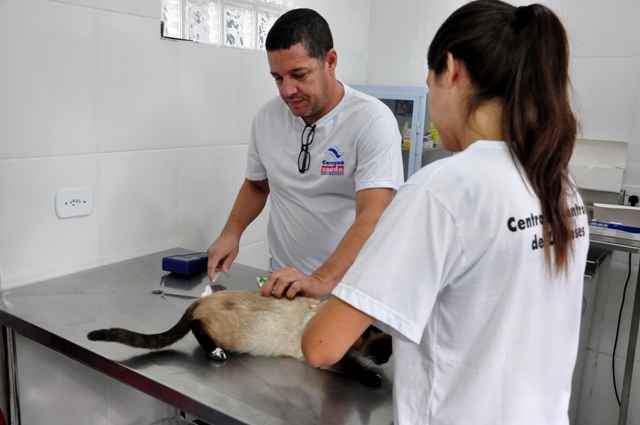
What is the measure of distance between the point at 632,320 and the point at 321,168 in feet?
4.79

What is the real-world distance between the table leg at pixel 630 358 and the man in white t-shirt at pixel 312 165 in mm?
1269

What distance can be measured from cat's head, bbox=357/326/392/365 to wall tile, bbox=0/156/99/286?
930mm

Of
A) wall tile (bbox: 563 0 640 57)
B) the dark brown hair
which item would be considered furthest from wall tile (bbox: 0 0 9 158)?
wall tile (bbox: 563 0 640 57)

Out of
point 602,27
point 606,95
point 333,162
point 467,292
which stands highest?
point 602,27

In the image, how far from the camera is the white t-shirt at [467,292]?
2.36 feet

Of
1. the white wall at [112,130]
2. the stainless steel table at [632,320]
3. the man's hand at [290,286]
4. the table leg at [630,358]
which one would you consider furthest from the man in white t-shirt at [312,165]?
the table leg at [630,358]

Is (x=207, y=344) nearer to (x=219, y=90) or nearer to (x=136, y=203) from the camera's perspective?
(x=136, y=203)

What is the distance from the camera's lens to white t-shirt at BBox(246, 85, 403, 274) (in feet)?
4.91

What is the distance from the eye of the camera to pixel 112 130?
163 cm

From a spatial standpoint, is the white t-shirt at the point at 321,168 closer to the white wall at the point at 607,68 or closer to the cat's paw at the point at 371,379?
the cat's paw at the point at 371,379

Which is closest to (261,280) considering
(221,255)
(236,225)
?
(221,255)

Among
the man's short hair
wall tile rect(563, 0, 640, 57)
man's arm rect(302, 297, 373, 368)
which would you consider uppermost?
wall tile rect(563, 0, 640, 57)

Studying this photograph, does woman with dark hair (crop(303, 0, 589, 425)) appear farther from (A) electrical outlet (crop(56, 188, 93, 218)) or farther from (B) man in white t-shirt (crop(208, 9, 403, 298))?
(A) electrical outlet (crop(56, 188, 93, 218))

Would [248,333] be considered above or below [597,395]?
above
